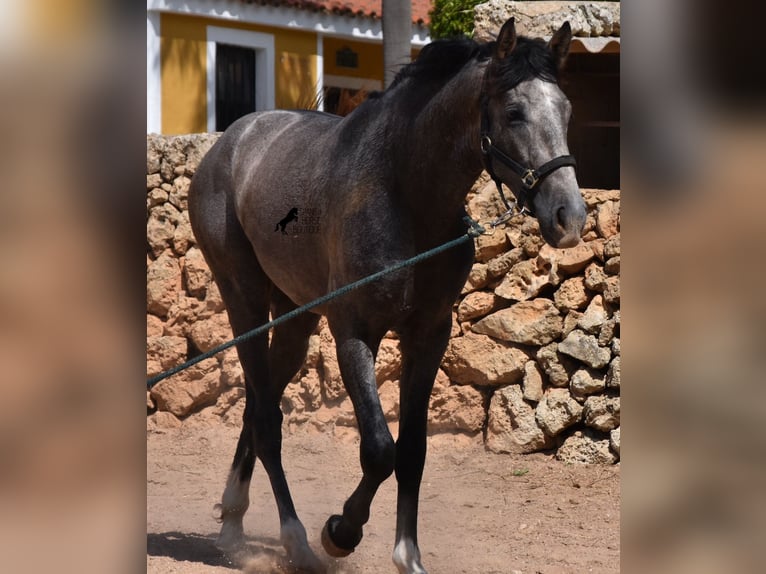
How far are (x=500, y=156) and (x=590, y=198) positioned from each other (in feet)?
9.56

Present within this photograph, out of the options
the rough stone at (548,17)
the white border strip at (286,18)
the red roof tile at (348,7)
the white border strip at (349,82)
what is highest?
the red roof tile at (348,7)

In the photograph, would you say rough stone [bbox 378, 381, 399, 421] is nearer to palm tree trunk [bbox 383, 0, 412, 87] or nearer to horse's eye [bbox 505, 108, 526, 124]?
horse's eye [bbox 505, 108, 526, 124]

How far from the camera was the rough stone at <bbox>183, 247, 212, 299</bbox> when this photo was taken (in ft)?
25.9

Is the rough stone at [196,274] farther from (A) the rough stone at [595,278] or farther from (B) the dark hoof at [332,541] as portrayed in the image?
(B) the dark hoof at [332,541]

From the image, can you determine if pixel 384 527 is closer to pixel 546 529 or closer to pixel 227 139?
pixel 546 529

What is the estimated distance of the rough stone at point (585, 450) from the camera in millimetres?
6332

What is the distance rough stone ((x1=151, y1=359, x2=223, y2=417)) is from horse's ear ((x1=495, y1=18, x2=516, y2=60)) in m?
4.52

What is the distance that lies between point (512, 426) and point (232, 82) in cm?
1205

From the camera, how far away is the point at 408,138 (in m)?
4.15

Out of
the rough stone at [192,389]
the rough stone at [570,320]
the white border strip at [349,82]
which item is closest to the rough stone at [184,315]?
the rough stone at [192,389]

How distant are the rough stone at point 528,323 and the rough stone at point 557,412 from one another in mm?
356

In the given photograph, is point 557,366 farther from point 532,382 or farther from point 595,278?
point 595,278
